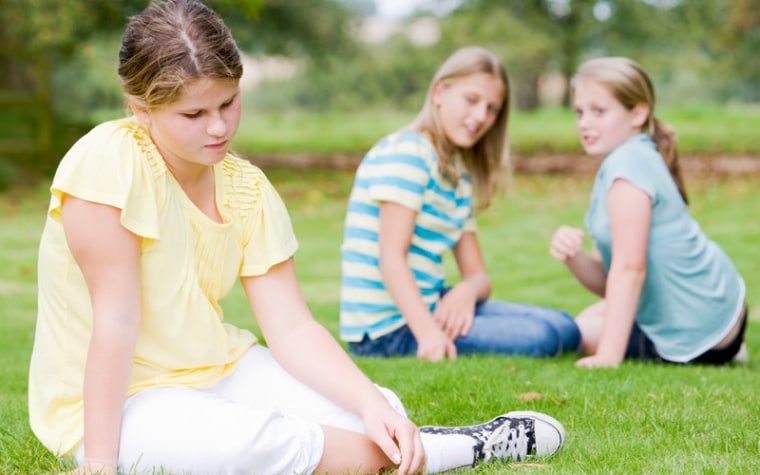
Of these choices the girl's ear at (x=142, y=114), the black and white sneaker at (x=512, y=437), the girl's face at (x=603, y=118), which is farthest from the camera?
the girl's face at (x=603, y=118)

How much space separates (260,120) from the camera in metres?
29.0

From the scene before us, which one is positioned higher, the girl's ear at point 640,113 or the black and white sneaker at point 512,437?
the girl's ear at point 640,113

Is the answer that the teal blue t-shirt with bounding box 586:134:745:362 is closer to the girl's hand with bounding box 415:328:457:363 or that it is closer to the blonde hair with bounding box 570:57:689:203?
the blonde hair with bounding box 570:57:689:203

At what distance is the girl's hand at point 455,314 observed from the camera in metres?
4.25

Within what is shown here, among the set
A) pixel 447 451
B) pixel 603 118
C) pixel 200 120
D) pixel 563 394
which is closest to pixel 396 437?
pixel 447 451

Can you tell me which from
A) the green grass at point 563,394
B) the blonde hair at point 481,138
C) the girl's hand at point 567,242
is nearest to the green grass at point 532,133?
the green grass at point 563,394

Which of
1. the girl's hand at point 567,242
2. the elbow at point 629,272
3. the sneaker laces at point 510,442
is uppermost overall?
the girl's hand at point 567,242

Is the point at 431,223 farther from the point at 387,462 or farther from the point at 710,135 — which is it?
the point at 710,135

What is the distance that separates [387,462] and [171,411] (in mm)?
570

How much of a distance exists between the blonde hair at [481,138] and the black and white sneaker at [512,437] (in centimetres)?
179

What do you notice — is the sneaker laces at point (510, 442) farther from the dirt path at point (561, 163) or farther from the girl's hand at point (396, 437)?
the dirt path at point (561, 163)

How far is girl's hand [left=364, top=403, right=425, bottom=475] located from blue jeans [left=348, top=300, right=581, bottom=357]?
1.87 meters

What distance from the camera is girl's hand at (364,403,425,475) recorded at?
7.69ft

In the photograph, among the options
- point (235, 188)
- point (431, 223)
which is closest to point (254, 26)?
point (431, 223)
